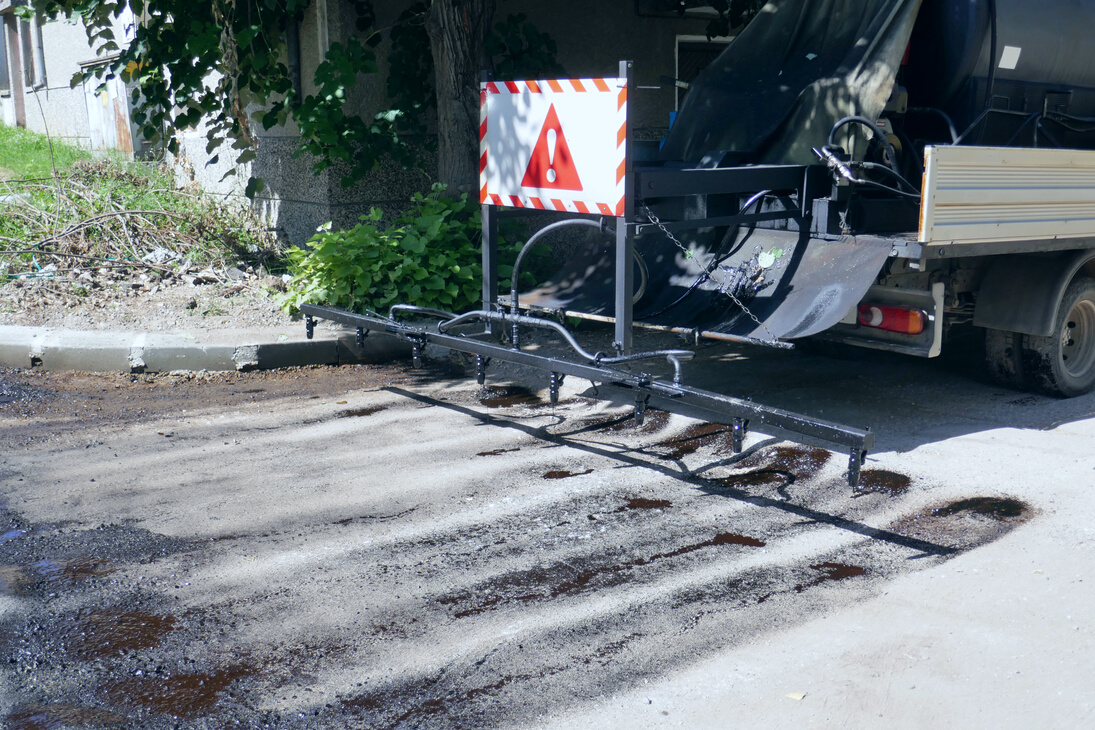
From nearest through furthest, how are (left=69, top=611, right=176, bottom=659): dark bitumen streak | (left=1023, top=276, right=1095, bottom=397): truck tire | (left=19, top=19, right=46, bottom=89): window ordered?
(left=69, top=611, right=176, bottom=659): dark bitumen streak < (left=1023, top=276, right=1095, bottom=397): truck tire < (left=19, top=19, right=46, bottom=89): window

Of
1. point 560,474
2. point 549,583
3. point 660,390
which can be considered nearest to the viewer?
point 549,583

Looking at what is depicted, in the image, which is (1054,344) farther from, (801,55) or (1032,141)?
(801,55)

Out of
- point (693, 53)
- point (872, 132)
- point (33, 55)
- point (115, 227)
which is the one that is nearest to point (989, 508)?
point (872, 132)

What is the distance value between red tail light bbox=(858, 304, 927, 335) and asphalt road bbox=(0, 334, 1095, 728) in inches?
25.2

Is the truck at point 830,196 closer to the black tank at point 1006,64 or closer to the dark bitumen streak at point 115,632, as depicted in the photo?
the black tank at point 1006,64

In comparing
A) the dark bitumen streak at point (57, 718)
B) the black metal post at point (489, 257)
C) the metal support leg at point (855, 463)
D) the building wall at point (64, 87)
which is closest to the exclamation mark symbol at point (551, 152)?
the black metal post at point (489, 257)

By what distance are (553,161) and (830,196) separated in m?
1.68

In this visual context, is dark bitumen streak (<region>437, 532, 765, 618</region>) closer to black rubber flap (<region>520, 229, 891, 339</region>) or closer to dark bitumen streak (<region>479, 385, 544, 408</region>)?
black rubber flap (<region>520, 229, 891, 339</region>)

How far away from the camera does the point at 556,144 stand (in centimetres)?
568

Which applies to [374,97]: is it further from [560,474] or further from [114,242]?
[560,474]

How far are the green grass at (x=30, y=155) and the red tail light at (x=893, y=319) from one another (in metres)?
9.70

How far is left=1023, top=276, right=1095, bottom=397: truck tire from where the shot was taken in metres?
6.65

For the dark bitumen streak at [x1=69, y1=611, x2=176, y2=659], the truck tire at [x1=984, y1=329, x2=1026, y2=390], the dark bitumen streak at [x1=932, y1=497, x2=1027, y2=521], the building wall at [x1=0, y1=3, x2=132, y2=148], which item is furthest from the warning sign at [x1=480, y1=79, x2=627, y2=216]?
the building wall at [x1=0, y1=3, x2=132, y2=148]

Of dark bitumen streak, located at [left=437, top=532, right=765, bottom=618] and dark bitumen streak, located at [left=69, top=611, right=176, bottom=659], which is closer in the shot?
dark bitumen streak, located at [left=69, top=611, right=176, bottom=659]
